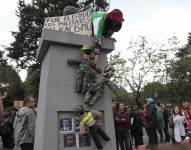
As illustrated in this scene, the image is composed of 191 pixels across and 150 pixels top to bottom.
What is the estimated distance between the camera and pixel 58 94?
6805 mm

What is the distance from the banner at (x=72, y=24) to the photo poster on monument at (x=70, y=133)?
5.69 feet

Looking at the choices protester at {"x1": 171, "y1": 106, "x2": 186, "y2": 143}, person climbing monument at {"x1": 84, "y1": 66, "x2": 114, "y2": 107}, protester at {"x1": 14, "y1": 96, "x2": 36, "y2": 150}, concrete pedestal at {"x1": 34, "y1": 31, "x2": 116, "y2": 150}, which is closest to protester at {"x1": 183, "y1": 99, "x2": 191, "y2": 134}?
protester at {"x1": 171, "y1": 106, "x2": 186, "y2": 143}

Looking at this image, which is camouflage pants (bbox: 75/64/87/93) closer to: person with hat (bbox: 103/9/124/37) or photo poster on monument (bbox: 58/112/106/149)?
photo poster on monument (bbox: 58/112/106/149)

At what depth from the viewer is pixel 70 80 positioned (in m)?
7.00

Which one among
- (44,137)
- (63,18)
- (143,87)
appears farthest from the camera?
(143,87)

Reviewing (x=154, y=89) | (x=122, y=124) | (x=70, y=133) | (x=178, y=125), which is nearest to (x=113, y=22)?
(x=70, y=133)

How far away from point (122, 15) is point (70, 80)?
1724mm

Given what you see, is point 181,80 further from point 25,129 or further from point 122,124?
point 25,129

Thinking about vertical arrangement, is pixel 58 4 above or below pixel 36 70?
above

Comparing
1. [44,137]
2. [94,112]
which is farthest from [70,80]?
[44,137]

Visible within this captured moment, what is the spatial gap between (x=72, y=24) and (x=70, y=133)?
2.22 meters

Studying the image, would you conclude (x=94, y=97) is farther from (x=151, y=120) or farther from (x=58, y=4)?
(x=58, y=4)

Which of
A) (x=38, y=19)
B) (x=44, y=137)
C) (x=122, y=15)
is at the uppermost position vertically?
(x=38, y=19)

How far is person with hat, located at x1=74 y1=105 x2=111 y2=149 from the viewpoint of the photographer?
6.82 metres
